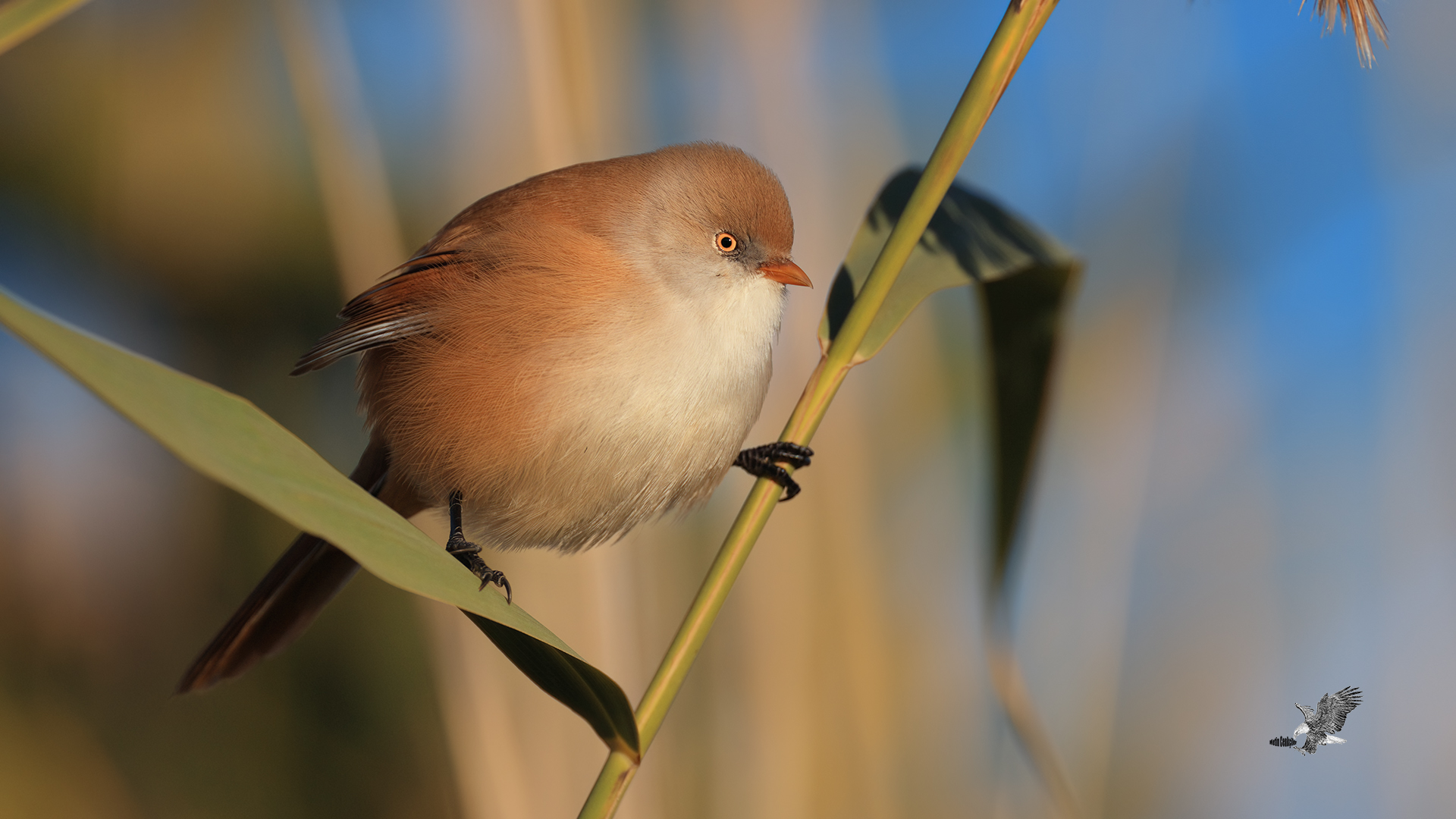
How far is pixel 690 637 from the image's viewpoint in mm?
757

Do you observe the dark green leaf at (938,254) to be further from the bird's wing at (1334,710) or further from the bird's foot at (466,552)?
the bird's wing at (1334,710)

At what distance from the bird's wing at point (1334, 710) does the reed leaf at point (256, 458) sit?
1155 millimetres

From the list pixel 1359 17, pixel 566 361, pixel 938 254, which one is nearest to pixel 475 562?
pixel 566 361

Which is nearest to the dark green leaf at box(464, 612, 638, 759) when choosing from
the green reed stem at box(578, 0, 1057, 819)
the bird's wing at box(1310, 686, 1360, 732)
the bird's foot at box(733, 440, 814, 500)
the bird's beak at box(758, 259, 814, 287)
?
the green reed stem at box(578, 0, 1057, 819)

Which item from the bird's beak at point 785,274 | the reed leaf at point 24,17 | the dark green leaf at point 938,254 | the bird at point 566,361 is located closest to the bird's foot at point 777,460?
the bird at point 566,361

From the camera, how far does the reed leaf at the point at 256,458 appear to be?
1.25 feet

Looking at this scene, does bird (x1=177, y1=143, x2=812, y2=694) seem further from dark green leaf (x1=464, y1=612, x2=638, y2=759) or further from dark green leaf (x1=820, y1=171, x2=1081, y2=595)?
dark green leaf (x1=464, y1=612, x2=638, y2=759)

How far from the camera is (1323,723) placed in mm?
1253

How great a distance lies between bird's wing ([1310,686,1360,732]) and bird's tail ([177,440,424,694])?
1.46 meters

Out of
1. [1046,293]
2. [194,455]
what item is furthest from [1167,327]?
[194,455]

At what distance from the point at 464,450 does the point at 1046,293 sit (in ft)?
2.70

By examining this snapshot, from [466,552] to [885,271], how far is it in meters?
0.72

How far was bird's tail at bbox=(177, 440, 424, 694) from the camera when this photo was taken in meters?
1.20

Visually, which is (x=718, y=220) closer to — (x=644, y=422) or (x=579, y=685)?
(x=644, y=422)
